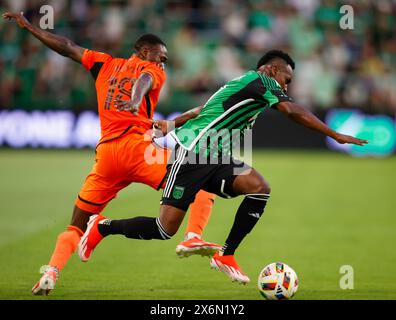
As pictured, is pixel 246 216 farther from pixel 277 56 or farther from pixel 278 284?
pixel 277 56

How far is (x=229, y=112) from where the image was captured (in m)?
8.02

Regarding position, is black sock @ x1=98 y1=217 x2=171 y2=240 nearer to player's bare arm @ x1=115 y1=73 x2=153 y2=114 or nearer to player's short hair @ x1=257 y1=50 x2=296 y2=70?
player's bare arm @ x1=115 y1=73 x2=153 y2=114

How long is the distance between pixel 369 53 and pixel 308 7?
2.25 m

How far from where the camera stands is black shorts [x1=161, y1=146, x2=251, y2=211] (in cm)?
795

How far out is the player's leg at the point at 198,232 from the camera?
8.27 meters

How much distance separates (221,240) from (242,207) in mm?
3230

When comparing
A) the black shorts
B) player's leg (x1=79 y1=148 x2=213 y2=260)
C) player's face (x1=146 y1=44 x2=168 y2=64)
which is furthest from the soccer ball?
player's face (x1=146 y1=44 x2=168 y2=64)

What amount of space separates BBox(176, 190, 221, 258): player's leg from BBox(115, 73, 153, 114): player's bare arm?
148 centimetres

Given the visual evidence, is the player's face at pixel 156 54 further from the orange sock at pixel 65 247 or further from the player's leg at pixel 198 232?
the orange sock at pixel 65 247

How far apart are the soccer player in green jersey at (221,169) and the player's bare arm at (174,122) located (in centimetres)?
3

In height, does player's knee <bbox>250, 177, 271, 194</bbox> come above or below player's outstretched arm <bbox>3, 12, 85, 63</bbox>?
below

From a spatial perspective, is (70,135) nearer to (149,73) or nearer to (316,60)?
(316,60)

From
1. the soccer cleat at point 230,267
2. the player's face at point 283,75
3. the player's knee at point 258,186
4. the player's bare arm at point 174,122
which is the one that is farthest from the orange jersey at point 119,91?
the soccer cleat at point 230,267
